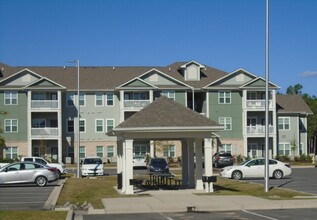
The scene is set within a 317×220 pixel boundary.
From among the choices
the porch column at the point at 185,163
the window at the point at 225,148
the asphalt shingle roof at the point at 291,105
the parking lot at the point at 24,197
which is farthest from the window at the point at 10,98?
the porch column at the point at 185,163

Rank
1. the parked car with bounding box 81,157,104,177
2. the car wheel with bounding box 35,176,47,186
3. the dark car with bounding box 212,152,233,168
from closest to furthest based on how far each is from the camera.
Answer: the car wheel with bounding box 35,176,47,186
the parked car with bounding box 81,157,104,177
the dark car with bounding box 212,152,233,168

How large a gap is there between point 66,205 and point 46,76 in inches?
1987

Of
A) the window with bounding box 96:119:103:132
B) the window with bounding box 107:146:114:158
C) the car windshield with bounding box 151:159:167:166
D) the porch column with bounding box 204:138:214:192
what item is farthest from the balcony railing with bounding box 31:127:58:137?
→ the porch column with bounding box 204:138:214:192

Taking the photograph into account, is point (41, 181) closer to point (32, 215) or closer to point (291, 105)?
point (32, 215)

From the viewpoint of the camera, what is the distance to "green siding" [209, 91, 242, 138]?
232 feet

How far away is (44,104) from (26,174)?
3384 centimetres

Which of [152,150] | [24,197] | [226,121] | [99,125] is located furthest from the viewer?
[226,121]

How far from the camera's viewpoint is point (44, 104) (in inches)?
2630

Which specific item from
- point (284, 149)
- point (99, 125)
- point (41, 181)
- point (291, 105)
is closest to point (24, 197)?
point (41, 181)

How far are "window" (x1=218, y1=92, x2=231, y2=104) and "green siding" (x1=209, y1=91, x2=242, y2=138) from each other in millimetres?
346

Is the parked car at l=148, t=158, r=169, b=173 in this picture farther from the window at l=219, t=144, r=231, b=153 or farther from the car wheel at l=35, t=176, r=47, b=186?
the window at l=219, t=144, r=231, b=153

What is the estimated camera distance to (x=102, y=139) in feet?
233

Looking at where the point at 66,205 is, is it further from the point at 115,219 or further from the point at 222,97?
the point at 222,97

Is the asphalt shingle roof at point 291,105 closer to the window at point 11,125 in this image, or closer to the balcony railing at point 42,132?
the balcony railing at point 42,132
